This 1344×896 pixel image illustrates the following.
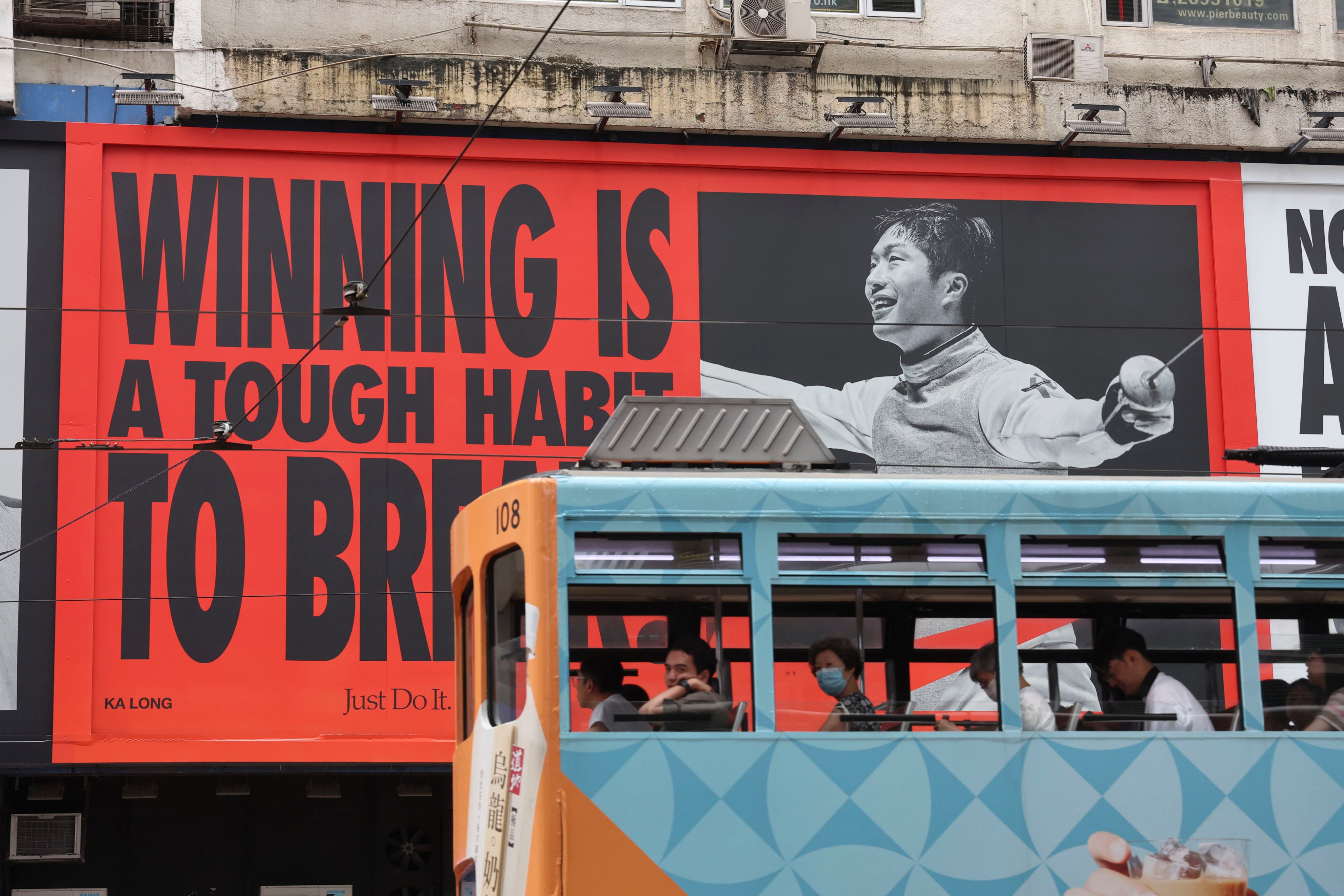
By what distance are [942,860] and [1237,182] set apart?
33.0 feet

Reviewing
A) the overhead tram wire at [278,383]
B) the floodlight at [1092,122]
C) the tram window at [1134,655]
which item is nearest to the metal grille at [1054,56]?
the floodlight at [1092,122]

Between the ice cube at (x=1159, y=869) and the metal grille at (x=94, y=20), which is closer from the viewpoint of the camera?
the ice cube at (x=1159, y=869)

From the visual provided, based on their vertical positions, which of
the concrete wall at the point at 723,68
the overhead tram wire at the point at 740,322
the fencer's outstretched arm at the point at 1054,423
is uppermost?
the concrete wall at the point at 723,68

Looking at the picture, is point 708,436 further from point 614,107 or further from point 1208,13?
point 1208,13

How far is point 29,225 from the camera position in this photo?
40.7 feet

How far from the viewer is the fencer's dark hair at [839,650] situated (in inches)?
235

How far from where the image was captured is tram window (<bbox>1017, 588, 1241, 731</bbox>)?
239 inches

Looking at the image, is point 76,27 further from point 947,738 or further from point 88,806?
point 947,738

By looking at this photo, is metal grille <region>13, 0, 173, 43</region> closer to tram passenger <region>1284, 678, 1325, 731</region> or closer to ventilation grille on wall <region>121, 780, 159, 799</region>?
ventilation grille on wall <region>121, 780, 159, 799</region>

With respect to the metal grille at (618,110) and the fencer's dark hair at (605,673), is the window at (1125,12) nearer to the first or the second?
the metal grille at (618,110)

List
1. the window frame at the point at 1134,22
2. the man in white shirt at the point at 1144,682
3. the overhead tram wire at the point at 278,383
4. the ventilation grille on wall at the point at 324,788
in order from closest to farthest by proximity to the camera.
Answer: the man in white shirt at the point at 1144,682, the overhead tram wire at the point at 278,383, the ventilation grille on wall at the point at 324,788, the window frame at the point at 1134,22

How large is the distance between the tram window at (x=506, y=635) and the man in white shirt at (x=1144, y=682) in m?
2.43

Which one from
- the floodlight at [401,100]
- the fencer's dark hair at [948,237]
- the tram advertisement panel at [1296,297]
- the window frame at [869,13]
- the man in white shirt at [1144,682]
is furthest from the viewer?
the window frame at [869,13]

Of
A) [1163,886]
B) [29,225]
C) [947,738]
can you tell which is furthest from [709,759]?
[29,225]
